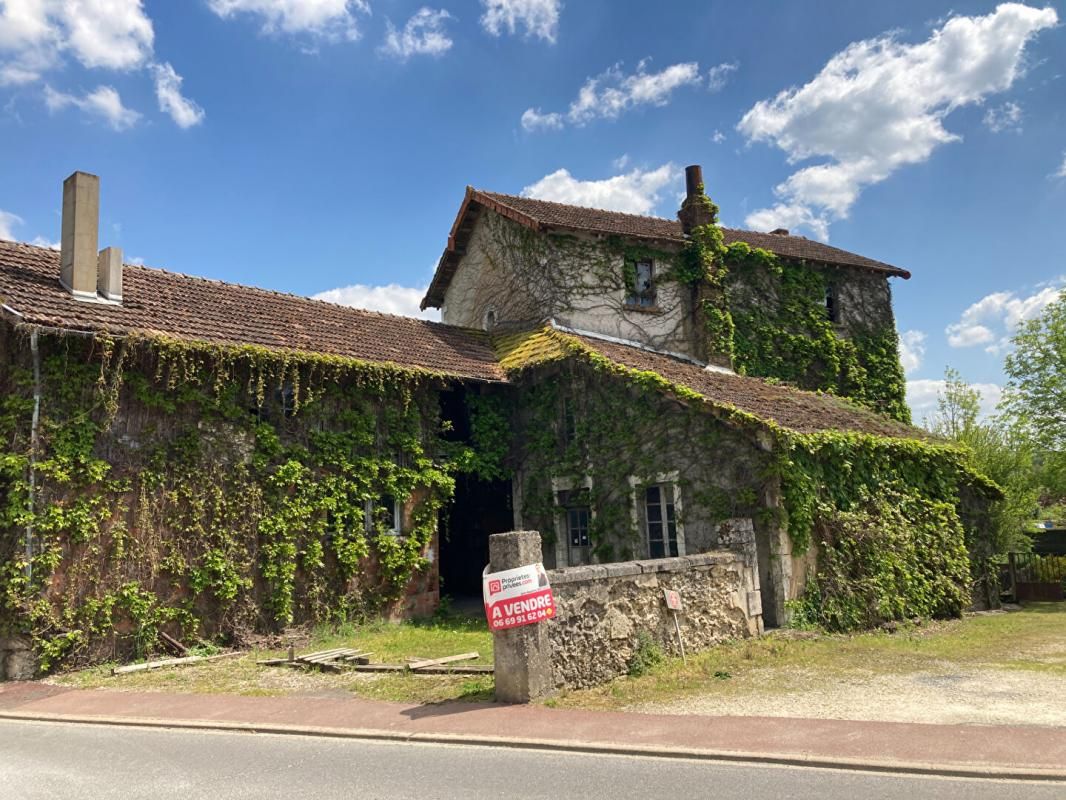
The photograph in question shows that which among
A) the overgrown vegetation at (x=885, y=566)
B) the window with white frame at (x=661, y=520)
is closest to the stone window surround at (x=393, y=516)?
the window with white frame at (x=661, y=520)

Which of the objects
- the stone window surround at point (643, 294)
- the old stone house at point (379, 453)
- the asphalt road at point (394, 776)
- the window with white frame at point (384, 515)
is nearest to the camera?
the asphalt road at point (394, 776)

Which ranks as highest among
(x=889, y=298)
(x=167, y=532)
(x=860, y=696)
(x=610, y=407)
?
(x=889, y=298)

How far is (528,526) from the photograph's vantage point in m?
17.2

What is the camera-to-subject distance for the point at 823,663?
10.3 meters

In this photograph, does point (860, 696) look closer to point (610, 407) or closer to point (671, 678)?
point (671, 678)

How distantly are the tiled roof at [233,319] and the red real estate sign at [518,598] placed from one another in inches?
296

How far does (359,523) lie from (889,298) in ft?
63.1

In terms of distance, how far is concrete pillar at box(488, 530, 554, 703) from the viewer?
8.48 m

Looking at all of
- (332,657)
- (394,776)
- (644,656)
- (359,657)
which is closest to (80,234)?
(332,657)

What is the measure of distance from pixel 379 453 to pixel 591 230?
8.39 meters

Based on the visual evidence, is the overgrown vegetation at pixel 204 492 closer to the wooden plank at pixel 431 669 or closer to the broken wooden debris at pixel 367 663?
the broken wooden debris at pixel 367 663

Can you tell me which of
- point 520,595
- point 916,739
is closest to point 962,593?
point 916,739

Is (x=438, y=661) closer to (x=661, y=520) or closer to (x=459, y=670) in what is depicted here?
(x=459, y=670)

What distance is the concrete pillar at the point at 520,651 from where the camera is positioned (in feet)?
27.8
